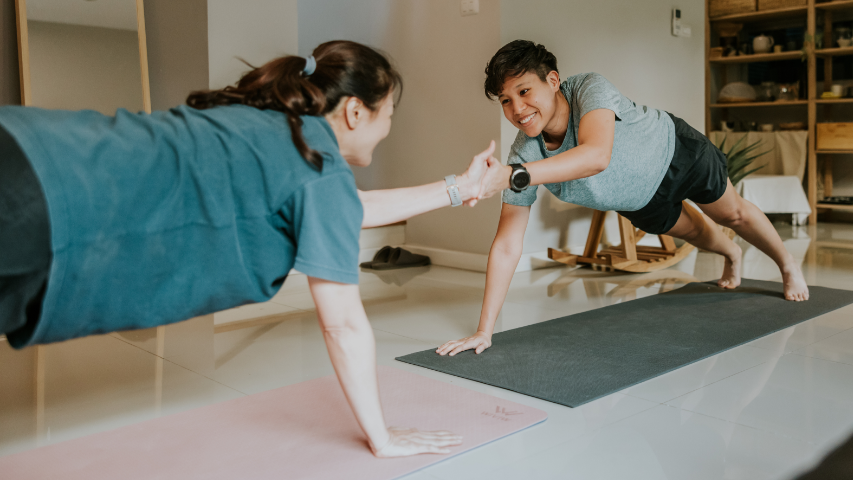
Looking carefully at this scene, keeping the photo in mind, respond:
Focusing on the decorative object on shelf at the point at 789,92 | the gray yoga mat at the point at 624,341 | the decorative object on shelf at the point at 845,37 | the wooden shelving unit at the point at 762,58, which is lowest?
the gray yoga mat at the point at 624,341

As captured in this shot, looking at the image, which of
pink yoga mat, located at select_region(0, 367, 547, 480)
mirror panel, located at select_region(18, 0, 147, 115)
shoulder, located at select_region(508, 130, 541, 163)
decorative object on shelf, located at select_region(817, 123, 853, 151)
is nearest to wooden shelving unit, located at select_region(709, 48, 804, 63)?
decorative object on shelf, located at select_region(817, 123, 853, 151)

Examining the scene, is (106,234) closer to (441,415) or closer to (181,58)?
(441,415)

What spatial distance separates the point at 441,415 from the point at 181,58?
273cm

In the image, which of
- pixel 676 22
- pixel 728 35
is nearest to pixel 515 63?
pixel 676 22

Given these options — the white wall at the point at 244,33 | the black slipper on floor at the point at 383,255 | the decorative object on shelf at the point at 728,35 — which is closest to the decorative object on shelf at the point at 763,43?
the decorative object on shelf at the point at 728,35

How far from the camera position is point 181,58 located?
141 inches

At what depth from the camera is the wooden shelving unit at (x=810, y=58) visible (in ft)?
17.5

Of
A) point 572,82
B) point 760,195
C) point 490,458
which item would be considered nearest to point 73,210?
point 490,458

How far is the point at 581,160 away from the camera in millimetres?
1806

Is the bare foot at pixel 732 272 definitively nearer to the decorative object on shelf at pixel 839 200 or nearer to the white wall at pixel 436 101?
the white wall at pixel 436 101

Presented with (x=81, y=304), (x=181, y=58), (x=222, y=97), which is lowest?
(x=81, y=304)

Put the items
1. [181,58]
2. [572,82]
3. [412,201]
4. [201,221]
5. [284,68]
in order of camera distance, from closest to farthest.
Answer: [201,221]
[284,68]
[412,201]
[572,82]
[181,58]

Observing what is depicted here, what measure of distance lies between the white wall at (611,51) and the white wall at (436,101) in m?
0.18

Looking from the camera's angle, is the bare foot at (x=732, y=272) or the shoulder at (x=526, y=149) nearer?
the shoulder at (x=526, y=149)
